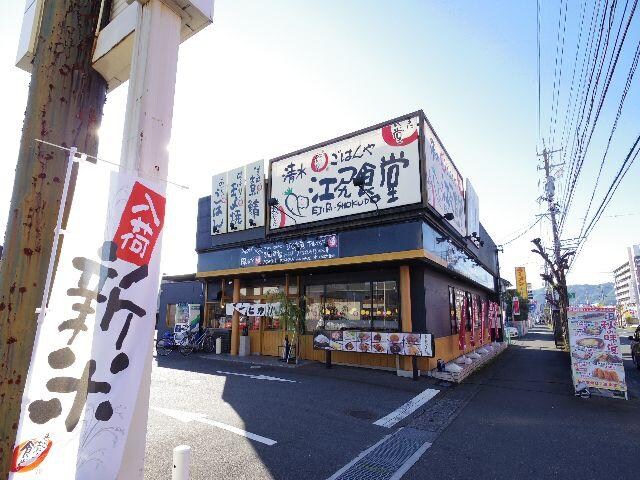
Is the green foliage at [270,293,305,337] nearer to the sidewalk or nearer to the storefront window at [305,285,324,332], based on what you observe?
the storefront window at [305,285,324,332]

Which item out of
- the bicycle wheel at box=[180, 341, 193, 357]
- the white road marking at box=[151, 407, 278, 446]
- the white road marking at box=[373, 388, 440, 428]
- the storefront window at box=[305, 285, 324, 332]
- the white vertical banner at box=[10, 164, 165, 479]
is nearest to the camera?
the white vertical banner at box=[10, 164, 165, 479]

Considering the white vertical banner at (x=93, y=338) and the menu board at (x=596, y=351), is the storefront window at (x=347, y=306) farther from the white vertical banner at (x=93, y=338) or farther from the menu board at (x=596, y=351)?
the white vertical banner at (x=93, y=338)

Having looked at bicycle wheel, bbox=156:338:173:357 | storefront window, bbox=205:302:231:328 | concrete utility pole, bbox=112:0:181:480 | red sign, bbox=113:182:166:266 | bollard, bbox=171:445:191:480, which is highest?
concrete utility pole, bbox=112:0:181:480

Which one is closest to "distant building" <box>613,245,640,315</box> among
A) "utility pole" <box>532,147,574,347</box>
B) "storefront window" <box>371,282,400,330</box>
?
"utility pole" <box>532,147,574,347</box>

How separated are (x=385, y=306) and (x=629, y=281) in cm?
17230

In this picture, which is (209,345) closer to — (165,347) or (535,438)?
(165,347)

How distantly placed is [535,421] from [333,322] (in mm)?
8417

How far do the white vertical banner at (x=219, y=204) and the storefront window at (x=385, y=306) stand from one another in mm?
9272

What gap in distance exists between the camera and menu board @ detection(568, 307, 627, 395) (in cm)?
991

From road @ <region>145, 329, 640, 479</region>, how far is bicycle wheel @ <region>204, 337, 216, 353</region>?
263 inches

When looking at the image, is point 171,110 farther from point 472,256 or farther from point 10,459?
point 472,256

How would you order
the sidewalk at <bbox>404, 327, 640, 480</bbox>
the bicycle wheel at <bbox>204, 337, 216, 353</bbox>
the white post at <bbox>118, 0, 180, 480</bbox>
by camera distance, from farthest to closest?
the bicycle wheel at <bbox>204, 337, 216, 353</bbox> → the sidewalk at <bbox>404, 327, 640, 480</bbox> → the white post at <bbox>118, 0, 180, 480</bbox>

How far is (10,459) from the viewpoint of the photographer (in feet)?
7.37

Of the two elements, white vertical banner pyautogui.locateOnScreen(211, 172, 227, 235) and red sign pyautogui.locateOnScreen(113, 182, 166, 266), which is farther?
white vertical banner pyautogui.locateOnScreen(211, 172, 227, 235)
